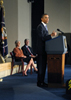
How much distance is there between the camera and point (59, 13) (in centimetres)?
1220

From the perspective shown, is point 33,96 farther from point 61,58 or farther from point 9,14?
point 9,14

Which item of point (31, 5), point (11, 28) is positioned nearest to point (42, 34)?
point (11, 28)

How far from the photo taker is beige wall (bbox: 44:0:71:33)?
478 inches

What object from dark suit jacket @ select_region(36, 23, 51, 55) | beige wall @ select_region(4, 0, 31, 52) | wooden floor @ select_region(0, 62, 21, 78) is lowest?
wooden floor @ select_region(0, 62, 21, 78)

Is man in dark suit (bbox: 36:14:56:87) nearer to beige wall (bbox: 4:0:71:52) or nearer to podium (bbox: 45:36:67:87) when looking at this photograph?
podium (bbox: 45:36:67:87)

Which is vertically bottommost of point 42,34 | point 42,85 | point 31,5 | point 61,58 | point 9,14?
point 42,85

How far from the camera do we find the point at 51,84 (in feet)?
14.5

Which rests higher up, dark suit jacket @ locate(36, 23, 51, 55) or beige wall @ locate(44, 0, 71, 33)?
beige wall @ locate(44, 0, 71, 33)

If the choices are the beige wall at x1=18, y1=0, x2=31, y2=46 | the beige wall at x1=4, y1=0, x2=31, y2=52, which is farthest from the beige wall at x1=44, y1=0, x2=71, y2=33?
the beige wall at x1=4, y1=0, x2=31, y2=52

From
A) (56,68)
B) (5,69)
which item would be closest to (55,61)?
(56,68)

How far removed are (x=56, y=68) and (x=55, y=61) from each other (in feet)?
0.47

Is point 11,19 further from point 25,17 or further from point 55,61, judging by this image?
point 55,61

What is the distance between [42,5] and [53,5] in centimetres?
67

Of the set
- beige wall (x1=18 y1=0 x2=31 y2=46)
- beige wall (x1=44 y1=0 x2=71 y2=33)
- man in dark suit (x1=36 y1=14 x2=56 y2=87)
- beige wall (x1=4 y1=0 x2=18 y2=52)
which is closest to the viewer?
man in dark suit (x1=36 y1=14 x2=56 y2=87)
